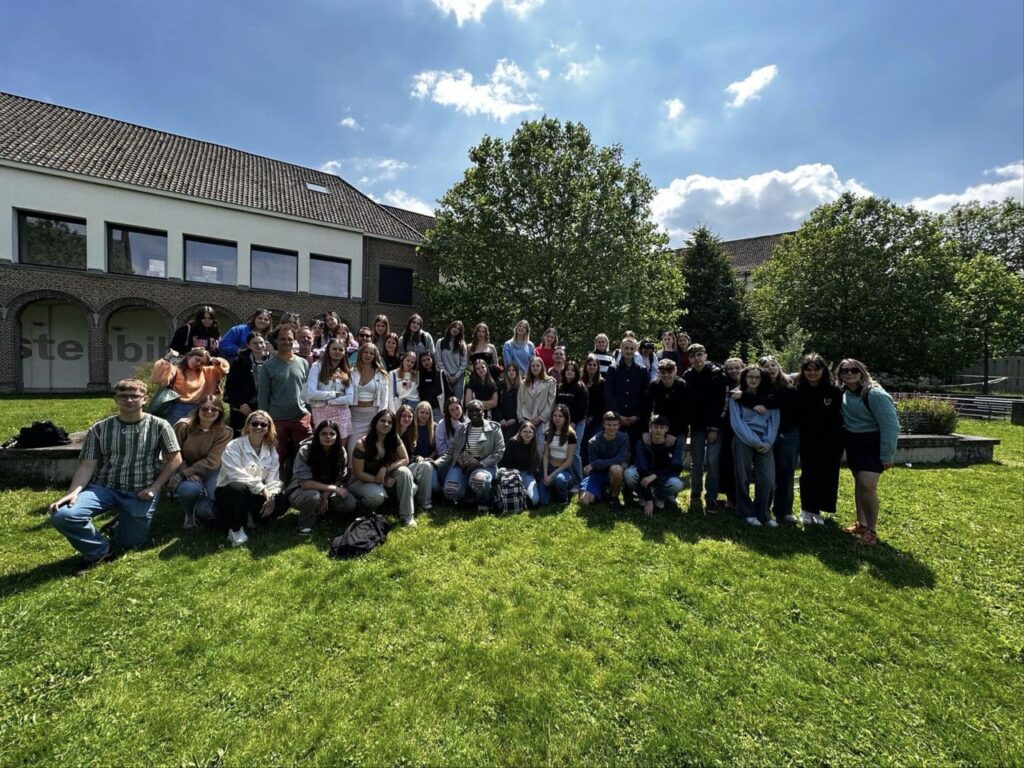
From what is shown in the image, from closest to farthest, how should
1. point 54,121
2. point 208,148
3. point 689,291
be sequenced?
point 54,121
point 208,148
point 689,291

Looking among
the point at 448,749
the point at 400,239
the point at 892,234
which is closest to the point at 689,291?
the point at 892,234

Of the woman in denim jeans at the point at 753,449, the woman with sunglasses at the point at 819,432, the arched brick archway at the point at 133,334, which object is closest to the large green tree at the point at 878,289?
the woman with sunglasses at the point at 819,432

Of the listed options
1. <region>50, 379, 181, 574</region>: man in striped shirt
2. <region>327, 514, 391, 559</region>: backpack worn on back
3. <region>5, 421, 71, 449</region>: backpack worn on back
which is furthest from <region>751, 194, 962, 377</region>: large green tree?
<region>5, 421, 71, 449</region>: backpack worn on back

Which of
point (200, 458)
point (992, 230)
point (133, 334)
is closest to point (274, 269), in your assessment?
point (133, 334)

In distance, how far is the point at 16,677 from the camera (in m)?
2.74

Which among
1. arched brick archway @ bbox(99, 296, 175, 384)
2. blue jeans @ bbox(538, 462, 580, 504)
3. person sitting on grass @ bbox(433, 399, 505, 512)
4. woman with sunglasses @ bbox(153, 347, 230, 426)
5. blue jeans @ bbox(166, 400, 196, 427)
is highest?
arched brick archway @ bbox(99, 296, 175, 384)

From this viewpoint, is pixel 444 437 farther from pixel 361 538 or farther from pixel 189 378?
pixel 189 378

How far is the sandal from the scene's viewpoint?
5.01m

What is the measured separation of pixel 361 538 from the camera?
4520 mm

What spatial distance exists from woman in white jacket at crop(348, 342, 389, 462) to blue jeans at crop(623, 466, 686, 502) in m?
3.30

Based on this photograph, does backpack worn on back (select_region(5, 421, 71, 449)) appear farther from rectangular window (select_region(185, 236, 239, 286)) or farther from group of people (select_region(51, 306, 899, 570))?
rectangular window (select_region(185, 236, 239, 286))

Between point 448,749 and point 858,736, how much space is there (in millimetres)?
2248

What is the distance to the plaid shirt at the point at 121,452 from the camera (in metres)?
4.28

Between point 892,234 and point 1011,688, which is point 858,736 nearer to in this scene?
point 1011,688
